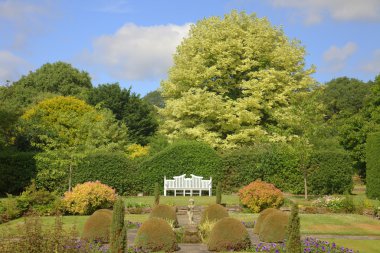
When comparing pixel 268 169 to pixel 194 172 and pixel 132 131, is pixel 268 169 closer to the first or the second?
pixel 194 172

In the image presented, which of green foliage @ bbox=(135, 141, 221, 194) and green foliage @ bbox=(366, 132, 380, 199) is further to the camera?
green foliage @ bbox=(135, 141, 221, 194)

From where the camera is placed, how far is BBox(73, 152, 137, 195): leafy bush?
2586cm

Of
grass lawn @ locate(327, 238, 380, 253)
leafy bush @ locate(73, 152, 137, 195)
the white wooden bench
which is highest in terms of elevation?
leafy bush @ locate(73, 152, 137, 195)

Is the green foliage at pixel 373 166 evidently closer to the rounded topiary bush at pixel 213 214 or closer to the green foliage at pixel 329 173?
the green foliage at pixel 329 173

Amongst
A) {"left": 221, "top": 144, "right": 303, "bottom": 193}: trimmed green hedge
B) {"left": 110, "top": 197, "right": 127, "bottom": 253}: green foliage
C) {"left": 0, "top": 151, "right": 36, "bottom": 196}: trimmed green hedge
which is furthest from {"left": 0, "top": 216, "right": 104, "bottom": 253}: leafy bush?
{"left": 221, "top": 144, "right": 303, "bottom": 193}: trimmed green hedge

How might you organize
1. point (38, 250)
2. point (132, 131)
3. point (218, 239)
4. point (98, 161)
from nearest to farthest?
point (38, 250)
point (218, 239)
point (98, 161)
point (132, 131)

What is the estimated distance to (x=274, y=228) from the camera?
1389cm

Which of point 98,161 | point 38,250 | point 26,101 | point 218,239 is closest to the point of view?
point 38,250

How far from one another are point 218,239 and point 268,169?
14435 millimetres

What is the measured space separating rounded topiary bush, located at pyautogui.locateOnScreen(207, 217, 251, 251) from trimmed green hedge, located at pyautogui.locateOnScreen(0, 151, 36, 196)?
15.8 meters

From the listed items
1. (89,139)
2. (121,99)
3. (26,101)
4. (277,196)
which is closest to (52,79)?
(26,101)

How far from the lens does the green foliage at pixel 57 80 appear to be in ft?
190

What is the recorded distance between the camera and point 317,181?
26.4 metres

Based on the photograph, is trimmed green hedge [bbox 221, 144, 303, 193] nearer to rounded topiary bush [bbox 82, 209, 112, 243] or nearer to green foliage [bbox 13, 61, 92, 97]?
rounded topiary bush [bbox 82, 209, 112, 243]
